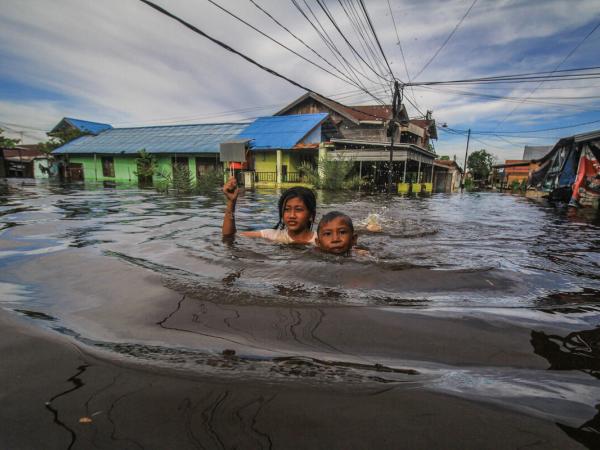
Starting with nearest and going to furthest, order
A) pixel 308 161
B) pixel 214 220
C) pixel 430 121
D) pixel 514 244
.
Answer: pixel 514 244, pixel 214 220, pixel 308 161, pixel 430 121

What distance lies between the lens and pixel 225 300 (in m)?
2.09

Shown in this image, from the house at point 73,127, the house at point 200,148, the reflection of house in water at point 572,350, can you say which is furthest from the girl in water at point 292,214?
the house at point 73,127

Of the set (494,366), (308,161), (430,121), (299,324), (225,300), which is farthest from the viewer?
(430,121)

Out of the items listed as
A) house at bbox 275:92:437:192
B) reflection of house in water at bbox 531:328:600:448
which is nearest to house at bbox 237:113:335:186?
house at bbox 275:92:437:192

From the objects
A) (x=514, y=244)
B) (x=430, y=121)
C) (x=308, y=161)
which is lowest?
(x=514, y=244)

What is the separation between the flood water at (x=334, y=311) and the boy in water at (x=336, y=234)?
0.15 m

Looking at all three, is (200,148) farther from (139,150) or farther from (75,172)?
(75,172)

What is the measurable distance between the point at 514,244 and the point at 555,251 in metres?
0.51

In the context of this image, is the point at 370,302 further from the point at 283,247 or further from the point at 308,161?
the point at 308,161

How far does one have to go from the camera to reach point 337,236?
344cm

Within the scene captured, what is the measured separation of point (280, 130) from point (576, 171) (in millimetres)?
16742

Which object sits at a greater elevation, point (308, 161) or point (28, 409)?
point (308, 161)

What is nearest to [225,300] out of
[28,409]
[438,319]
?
[28,409]

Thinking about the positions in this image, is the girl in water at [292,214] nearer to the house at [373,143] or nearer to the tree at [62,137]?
the house at [373,143]
